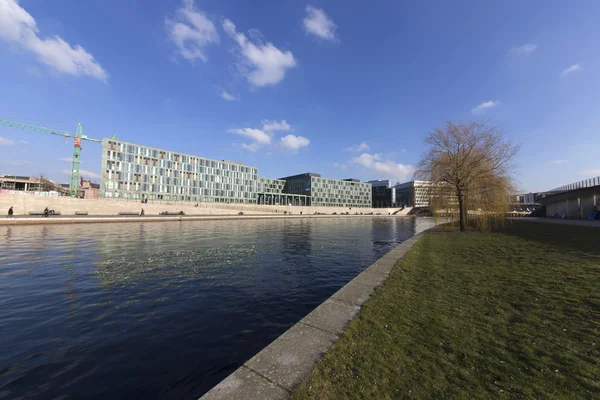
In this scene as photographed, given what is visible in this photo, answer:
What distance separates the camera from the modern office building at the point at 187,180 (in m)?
79.9

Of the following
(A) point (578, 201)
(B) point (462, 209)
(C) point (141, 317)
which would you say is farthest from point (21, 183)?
(A) point (578, 201)

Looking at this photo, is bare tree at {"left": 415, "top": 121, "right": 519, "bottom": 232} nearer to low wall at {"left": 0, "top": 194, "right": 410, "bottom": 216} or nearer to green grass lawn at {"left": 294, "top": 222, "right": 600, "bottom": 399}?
green grass lawn at {"left": 294, "top": 222, "right": 600, "bottom": 399}

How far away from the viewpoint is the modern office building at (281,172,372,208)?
13588cm

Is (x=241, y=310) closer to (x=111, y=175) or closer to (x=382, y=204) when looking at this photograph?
(x=111, y=175)

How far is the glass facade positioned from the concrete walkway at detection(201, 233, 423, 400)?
312ft

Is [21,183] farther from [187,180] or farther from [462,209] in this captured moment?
[462,209]

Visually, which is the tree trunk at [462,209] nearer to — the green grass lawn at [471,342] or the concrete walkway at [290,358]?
the green grass lawn at [471,342]

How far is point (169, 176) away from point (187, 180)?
6597mm

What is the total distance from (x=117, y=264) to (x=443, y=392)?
44.7 ft

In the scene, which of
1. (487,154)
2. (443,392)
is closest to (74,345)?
(443,392)

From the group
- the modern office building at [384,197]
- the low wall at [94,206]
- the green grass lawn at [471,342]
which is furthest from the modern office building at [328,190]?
the green grass lawn at [471,342]

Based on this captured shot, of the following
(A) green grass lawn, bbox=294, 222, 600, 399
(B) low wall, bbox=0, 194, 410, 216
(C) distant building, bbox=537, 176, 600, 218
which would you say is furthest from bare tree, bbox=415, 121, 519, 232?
(B) low wall, bbox=0, 194, 410, 216

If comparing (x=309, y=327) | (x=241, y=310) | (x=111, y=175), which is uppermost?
(x=111, y=175)

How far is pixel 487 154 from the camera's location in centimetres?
2198
